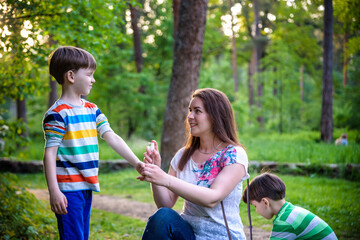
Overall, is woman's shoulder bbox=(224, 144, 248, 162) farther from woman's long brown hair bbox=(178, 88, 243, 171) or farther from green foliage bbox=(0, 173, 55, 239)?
green foliage bbox=(0, 173, 55, 239)

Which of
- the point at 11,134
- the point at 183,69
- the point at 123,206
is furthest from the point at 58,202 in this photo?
the point at 183,69

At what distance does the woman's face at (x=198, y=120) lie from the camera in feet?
8.07

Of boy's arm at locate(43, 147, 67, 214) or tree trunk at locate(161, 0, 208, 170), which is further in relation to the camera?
tree trunk at locate(161, 0, 208, 170)

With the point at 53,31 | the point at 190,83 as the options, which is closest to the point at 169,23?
the point at 190,83

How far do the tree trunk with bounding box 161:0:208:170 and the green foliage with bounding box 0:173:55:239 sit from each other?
3.70 meters

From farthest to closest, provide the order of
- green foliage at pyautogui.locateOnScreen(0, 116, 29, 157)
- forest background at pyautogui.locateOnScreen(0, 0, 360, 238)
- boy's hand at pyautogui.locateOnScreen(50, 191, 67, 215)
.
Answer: forest background at pyautogui.locateOnScreen(0, 0, 360, 238)
green foliage at pyautogui.locateOnScreen(0, 116, 29, 157)
boy's hand at pyautogui.locateOnScreen(50, 191, 67, 215)

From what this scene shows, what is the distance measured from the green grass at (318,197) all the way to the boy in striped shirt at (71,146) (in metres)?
2.97

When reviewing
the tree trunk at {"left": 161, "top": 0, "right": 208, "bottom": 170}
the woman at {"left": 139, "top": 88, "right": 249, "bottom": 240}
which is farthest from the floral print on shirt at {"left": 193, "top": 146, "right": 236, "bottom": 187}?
the tree trunk at {"left": 161, "top": 0, "right": 208, "bottom": 170}

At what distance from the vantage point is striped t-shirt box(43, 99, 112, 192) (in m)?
2.26

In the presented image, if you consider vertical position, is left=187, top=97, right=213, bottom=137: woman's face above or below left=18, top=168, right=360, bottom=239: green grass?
above

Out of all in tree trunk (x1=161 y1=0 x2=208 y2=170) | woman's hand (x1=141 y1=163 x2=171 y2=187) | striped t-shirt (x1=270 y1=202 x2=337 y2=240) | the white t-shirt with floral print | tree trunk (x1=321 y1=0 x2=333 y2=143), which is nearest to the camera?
woman's hand (x1=141 y1=163 x2=171 y2=187)

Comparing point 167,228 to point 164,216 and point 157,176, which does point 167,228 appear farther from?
point 157,176

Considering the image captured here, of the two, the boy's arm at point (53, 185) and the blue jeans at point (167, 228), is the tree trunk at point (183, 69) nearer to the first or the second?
the blue jeans at point (167, 228)

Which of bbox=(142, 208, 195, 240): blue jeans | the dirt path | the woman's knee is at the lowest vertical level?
the dirt path
